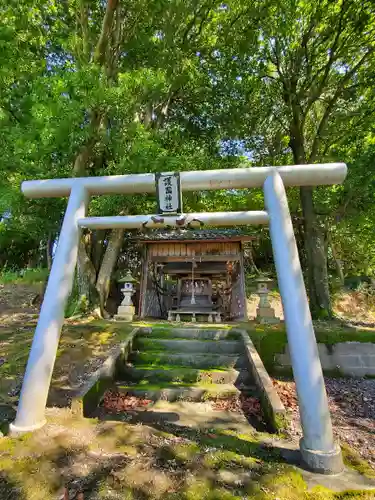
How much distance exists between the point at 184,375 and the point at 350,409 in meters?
2.91

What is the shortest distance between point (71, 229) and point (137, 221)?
0.86m

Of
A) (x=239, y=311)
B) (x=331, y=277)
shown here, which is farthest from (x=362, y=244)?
(x=239, y=311)

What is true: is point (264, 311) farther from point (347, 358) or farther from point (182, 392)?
point (182, 392)

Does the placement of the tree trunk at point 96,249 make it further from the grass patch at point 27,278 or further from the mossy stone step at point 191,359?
the grass patch at point 27,278

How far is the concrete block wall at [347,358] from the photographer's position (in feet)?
22.2

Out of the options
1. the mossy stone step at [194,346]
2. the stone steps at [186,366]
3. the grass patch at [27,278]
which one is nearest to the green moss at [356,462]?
the stone steps at [186,366]

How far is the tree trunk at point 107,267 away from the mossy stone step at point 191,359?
383 centimetres

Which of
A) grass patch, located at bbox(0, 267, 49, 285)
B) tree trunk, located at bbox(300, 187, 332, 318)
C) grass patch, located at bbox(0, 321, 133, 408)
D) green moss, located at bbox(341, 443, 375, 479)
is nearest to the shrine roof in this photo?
tree trunk, located at bbox(300, 187, 332, 318)

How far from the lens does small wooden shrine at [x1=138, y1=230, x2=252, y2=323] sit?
1155 centimetres

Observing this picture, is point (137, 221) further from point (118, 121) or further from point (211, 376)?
point (118, 121)

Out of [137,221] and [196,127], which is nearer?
[137,221]

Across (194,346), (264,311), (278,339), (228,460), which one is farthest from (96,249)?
(228,460)

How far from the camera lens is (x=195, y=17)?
979 cm

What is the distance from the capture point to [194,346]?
21.2 feet
